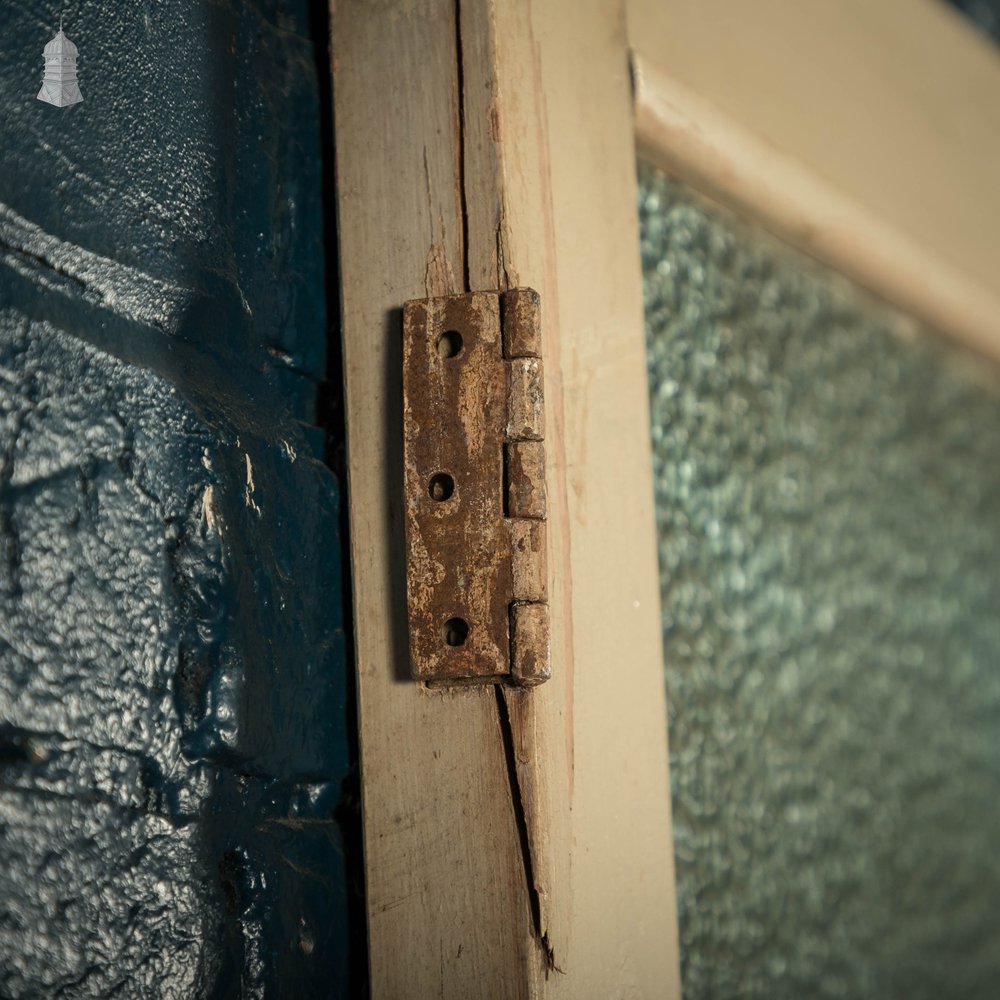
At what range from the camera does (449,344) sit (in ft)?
1.69

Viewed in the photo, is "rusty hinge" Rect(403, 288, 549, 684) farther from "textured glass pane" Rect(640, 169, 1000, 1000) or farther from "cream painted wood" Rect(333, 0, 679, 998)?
"textured glass pane" Rect(640, 169, 1000, 1000)

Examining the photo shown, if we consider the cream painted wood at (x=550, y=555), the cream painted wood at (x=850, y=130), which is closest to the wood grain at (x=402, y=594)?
the cream painted wood at (x=550, y=555)

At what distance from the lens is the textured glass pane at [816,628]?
75cm

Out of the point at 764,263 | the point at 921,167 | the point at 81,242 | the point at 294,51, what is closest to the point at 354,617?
the point at 81,242

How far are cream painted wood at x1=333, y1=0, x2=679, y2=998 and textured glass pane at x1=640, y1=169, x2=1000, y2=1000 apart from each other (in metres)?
0.15

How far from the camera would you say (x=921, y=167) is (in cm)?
87

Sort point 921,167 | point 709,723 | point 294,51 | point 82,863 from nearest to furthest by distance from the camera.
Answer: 1. point 82,863
2. point 294,51
3. point 709,723
4. point 921,167

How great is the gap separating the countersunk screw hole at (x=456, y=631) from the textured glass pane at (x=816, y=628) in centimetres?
27

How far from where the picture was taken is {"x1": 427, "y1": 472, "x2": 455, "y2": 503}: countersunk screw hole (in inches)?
19.7

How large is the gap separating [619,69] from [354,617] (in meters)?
0.37

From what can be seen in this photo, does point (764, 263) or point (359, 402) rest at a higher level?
point (764, 263)

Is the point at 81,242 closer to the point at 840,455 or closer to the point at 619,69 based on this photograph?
the point at 619,69

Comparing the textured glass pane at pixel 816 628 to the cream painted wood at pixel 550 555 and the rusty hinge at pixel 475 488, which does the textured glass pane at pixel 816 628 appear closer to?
the cream painted wood at pixel 550 555

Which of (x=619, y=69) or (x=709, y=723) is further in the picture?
→ (x=709, y=723)
